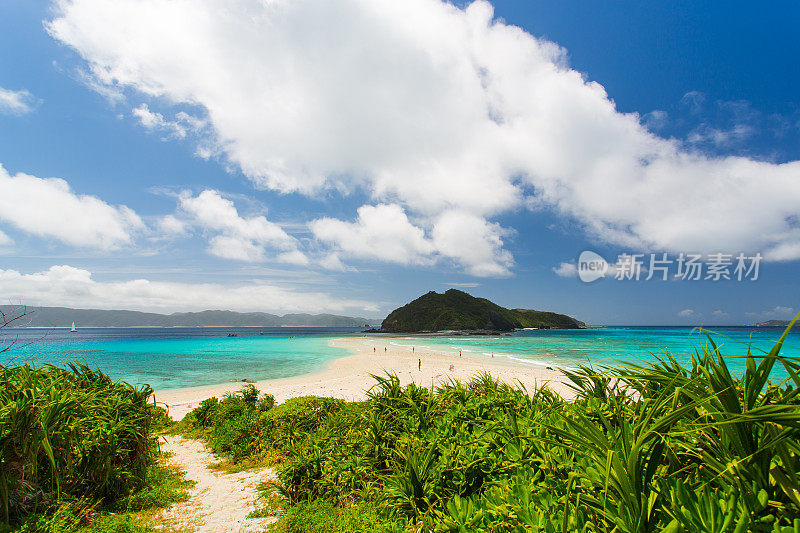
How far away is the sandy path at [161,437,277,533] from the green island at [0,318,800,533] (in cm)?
29

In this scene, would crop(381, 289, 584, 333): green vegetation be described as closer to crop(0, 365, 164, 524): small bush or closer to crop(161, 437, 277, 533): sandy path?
crop(161, 437, 277, 533): sandy path

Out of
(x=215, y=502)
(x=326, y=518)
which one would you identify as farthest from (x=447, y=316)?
(x=326, y=518)

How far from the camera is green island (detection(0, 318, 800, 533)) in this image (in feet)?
5.12

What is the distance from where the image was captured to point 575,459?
244 centimetres

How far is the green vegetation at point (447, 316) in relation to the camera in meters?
122

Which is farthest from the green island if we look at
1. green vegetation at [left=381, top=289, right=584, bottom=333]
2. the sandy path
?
green vegetation at [left=381, top=289, right=584, bottom=333]

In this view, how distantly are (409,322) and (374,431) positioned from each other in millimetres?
129447

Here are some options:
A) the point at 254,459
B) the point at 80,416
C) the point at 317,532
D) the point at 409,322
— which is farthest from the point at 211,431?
the point at 409,322

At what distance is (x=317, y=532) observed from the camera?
422 cm

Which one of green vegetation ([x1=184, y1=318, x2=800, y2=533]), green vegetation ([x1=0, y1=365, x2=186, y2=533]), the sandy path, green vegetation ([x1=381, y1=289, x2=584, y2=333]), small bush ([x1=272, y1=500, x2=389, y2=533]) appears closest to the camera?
green vegetation ([x1=184, y1=318, x2=800, y2=533])

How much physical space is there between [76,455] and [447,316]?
122589mm

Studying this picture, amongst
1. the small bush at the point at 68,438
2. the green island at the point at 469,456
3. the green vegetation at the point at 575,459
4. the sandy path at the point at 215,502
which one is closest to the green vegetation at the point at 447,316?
the sandy path at the point at 215,502

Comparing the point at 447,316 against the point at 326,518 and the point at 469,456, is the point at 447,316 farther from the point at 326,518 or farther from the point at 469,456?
the point at 469,456

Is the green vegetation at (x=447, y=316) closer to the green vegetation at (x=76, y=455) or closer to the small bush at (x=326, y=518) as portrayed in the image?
the green vegetation at (x=76, y=455)
